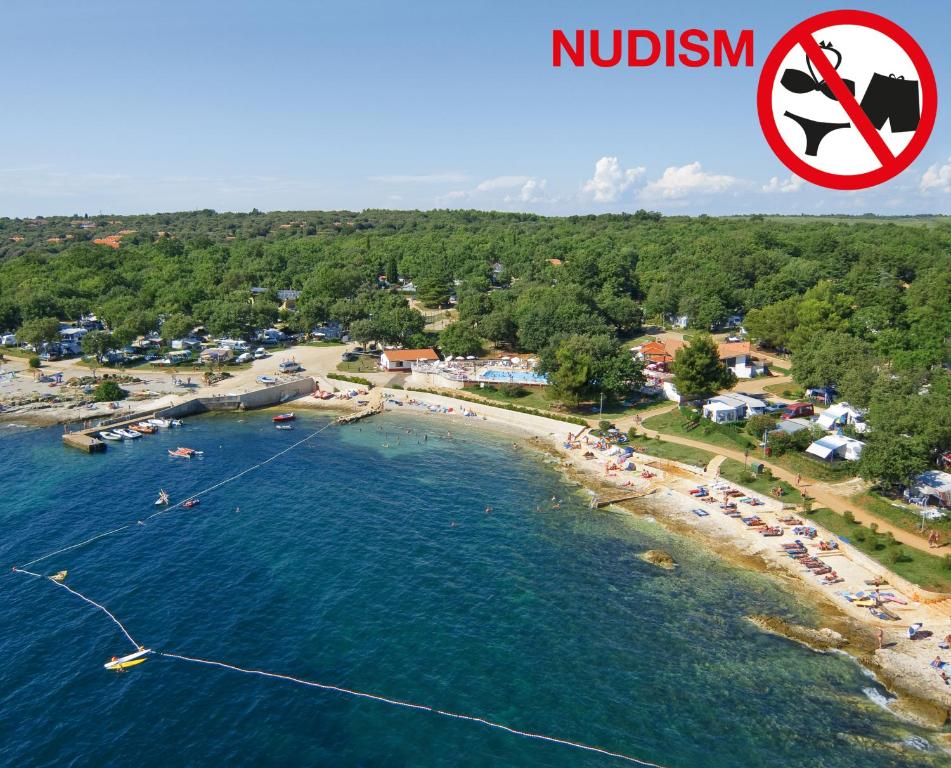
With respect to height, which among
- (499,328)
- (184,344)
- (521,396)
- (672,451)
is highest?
(499,328)

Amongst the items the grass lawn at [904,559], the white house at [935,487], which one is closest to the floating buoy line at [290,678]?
the grass lawn at [904,559]

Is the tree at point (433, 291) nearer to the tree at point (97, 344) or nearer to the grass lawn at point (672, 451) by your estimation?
the tree at point (97, 344)

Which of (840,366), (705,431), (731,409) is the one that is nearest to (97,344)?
(705,431)

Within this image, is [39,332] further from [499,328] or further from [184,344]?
[499,328]

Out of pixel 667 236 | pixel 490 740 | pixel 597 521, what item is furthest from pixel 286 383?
pixel 667 236

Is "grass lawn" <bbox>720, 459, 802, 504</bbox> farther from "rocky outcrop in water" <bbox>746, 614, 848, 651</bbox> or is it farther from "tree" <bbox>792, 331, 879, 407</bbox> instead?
"rocky outcrop in water" <bbox>746, 614, 848, 651</bbox>

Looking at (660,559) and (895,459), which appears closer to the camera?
(660,559)

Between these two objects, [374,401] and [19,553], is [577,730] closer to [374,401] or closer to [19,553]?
[19,553]
